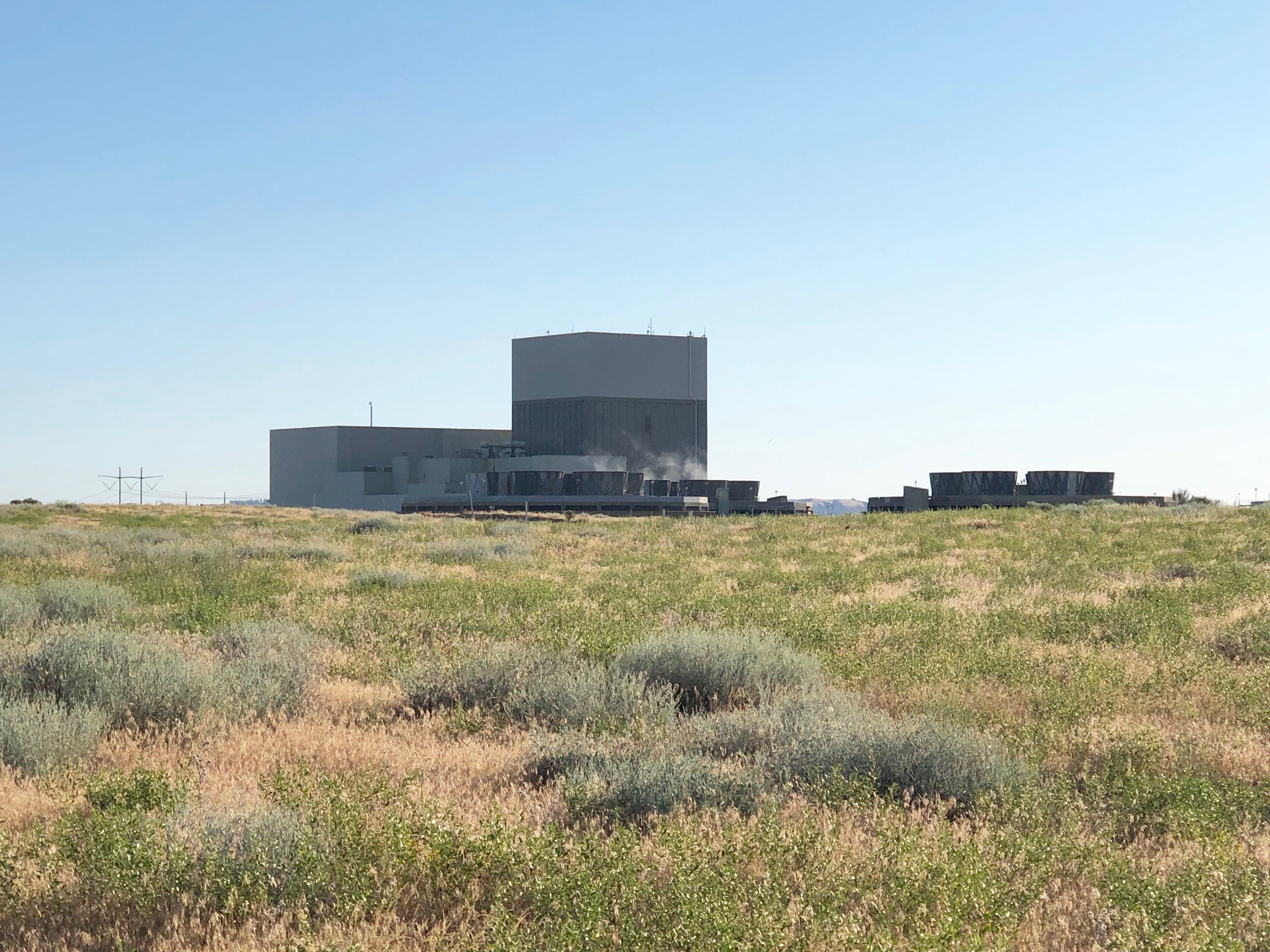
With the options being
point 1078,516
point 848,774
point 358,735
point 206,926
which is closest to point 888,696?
point 848,774

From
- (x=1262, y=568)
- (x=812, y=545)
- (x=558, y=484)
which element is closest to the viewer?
(x=1262, y=568)

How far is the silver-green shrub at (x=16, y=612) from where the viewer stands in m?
11.6

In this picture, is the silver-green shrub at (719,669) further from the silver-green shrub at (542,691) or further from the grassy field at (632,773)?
the silver-green shrub at (542,691)

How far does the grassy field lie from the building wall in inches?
2510

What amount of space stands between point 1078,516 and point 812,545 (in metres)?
10.4

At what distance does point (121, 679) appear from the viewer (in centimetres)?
802

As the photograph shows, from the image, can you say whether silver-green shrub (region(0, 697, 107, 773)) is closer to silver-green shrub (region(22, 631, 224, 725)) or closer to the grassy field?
the grassy field

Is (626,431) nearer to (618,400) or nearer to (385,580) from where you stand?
(618,400)

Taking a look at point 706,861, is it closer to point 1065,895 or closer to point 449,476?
point 1065,895

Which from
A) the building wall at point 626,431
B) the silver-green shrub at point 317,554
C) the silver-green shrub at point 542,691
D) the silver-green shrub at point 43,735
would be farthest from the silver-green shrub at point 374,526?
the building wall at point 626,431

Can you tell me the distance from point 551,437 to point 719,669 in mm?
71144

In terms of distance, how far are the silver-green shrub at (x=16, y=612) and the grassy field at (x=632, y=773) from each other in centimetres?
6

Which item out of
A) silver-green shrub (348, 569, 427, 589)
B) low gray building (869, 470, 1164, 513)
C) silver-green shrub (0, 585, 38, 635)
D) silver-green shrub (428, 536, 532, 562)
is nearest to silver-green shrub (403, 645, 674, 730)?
silver-green shrub (0, 585, 38, 635)

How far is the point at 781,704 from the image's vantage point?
771 cm
